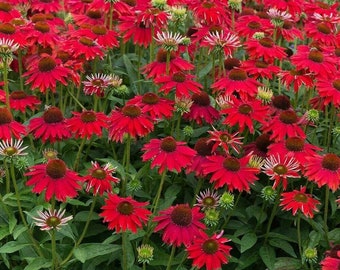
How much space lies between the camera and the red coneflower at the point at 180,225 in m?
2.21

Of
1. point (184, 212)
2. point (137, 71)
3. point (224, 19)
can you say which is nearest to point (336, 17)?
point (224, 19)

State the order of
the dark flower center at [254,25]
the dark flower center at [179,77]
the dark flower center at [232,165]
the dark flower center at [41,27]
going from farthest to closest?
the dark flower center at [254,25]
the dark flower center at [41,27]
the dark flower center at [179,77]
the dark flower center at [232,165]

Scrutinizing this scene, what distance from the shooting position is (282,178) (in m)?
2.38

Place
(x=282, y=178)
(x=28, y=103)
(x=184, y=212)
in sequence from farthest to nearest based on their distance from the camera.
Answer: (x=28, y=103)
(x=282, y=178)
(x=184, y=212)

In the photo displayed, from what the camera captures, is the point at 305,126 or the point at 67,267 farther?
the point at 305,126

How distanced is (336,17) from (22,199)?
1759 mm

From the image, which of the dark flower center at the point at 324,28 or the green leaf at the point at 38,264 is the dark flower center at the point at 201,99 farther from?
the green leaf at the point at 38,264

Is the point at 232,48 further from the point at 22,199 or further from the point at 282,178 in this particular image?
the point at 22,199

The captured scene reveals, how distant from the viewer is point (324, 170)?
92.3 inches

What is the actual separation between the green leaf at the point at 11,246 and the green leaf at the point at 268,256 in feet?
2.86

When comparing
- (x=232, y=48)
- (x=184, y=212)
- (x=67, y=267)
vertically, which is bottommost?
(x=67, y=267)

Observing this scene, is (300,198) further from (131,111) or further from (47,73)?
(47,73)

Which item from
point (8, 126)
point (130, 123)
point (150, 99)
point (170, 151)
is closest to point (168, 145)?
point (170, 151)

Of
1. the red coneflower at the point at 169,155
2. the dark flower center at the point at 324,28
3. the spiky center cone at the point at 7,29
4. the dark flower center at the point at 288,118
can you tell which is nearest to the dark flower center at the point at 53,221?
the red coneflower at the point at 169,155
